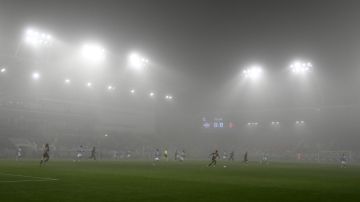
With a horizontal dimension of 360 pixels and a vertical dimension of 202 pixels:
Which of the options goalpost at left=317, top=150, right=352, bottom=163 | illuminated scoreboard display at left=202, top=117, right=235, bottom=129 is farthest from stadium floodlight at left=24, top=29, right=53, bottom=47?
goalpost at left=317, top=150, right=352, bottom=163

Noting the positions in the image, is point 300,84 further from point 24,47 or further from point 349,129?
point 24,47

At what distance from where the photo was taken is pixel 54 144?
7350cm

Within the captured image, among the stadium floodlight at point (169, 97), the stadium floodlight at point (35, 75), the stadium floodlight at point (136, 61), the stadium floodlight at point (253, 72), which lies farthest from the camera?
the stadium floodlight at point (169, 97)

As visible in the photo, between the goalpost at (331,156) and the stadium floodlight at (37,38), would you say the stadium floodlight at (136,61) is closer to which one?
the stadium floodlight at (37,38)

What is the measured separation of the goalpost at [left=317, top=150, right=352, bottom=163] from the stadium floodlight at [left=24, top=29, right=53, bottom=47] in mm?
54401

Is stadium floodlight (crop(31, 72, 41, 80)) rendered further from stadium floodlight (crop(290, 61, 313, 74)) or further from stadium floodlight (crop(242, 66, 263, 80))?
stadium floodlight (crop(290, 61, 313, 74))

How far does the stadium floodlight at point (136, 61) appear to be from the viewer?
77938 mm

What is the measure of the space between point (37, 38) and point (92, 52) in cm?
893

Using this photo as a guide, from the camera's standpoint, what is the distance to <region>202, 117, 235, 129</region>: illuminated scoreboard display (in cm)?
10312

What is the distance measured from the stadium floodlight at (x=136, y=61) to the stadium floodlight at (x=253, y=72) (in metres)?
20.3

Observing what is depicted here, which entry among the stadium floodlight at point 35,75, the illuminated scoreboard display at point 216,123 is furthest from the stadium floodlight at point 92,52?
the illuminated scoreboard display at point 216,123

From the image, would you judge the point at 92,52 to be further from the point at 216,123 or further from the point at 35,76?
the point at 216,123

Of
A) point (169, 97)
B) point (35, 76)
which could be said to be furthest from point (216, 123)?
point (35, 76)

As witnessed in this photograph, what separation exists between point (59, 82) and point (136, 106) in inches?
826
